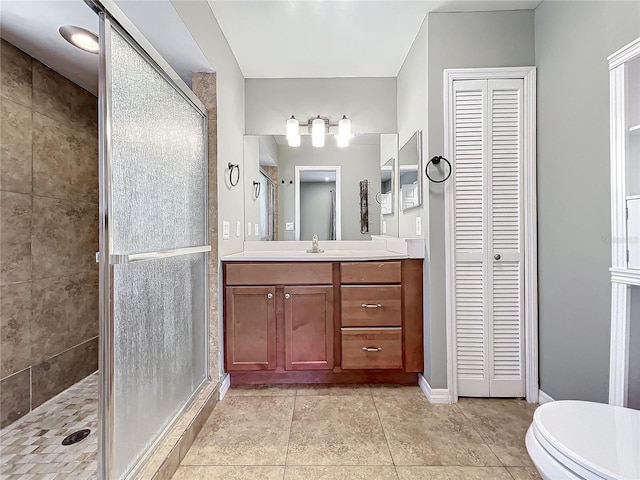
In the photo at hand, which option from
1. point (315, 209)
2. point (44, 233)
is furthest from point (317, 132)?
point (44, 233)

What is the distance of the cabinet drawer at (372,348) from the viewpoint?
7.39 ft

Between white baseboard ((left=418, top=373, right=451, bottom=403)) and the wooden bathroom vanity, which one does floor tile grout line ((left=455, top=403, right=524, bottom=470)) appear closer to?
white baseboard ((left=418, top=373, right=451, bottom=403))

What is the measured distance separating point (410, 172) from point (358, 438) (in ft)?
5.59

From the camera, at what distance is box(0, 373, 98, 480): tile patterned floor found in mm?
1462

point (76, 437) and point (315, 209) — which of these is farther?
point (315, 209)

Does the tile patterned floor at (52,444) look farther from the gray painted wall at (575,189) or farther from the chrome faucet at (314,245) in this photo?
the gray painted wall at (575,189)

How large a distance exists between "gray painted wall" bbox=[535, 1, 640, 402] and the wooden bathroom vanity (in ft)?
2.44

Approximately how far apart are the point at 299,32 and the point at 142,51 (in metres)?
1.23

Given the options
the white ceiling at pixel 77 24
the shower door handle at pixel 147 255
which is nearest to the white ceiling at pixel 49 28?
the white ceiling at pixel 77 24

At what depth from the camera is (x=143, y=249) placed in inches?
53.1

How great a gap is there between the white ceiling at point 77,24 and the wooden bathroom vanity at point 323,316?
1.26 metres

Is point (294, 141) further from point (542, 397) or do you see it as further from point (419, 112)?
point (542, 397)

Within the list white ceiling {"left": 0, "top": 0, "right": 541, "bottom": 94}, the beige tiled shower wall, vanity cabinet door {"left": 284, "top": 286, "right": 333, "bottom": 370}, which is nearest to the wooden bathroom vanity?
vanity cabinet door {"left": 284, "top": 286, "right": 333, "bottom": 370}

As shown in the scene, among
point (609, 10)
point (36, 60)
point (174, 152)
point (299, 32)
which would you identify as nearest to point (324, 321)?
point (174, 152)
